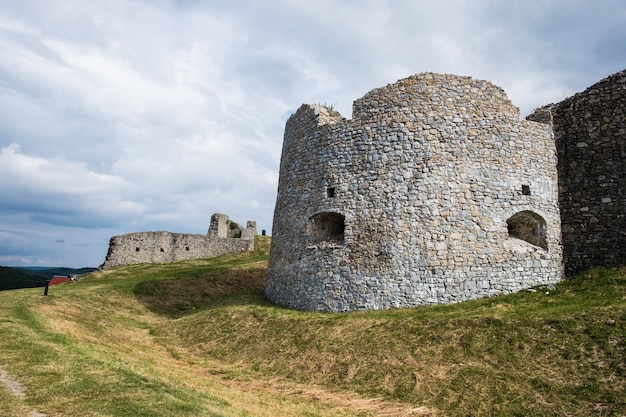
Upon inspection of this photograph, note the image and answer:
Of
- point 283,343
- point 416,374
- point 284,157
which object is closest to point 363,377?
point 416,374

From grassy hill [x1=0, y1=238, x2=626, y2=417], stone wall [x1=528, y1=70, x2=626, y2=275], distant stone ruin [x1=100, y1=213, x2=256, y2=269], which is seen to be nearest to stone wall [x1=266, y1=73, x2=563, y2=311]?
stone wall [x1=528, y1=70, x2=626, y2=275]

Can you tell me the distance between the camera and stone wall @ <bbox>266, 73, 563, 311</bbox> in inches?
412

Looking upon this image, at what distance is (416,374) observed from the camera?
7328mm

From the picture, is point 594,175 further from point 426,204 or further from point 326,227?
point 326,227

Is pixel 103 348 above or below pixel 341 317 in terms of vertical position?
below

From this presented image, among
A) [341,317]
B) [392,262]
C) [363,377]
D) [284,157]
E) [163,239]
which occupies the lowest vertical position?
[363,377]

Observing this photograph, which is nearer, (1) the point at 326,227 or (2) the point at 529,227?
(2) the point at 529,227

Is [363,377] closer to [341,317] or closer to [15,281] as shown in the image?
[341,317]

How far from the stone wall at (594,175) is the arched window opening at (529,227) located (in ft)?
2.15

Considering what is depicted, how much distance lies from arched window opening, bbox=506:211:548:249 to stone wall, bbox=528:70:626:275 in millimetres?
656

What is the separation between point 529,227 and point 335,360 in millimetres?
6474

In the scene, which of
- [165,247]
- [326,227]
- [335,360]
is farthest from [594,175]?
[165,247]

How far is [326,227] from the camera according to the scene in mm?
12336

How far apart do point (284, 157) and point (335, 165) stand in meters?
2.78
